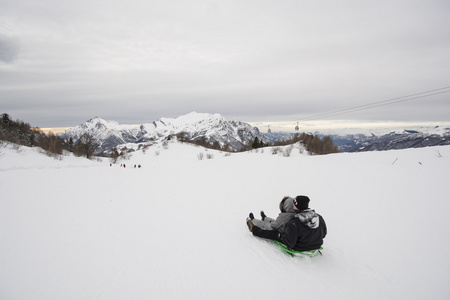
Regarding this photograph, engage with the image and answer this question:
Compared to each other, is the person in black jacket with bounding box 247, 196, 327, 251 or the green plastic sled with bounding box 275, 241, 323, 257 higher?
the person in black jacket with bounding box 247, 196, 327, 251

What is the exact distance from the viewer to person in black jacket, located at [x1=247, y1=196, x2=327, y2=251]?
418 cm

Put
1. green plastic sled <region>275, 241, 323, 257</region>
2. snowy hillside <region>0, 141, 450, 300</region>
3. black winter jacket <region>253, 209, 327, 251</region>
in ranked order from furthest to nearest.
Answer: green plastic sled <region>275, 241, 323, 257</region> → black winter jacket <region>253, 209, 327, 251</region> → snowy hillside <region>0, 141, 450, 300</region>

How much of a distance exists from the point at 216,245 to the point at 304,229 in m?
2.33

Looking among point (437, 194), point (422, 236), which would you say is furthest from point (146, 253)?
point (437, 194)

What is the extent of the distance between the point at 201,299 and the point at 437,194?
930 centimetres

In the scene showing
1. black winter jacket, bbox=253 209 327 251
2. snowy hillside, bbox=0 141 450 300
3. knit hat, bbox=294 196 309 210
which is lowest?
snowy hillside, bbox=0 141 450 300

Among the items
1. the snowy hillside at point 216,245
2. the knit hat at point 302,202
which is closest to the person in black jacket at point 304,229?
the knit hat at point 302,202

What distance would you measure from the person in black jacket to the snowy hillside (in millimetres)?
423

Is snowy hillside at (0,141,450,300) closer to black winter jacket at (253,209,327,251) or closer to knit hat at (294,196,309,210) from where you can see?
black winter jacket at (253,209,327,251)

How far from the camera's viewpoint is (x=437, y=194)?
6898 millimetres

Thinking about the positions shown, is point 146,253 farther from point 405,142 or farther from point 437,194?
point 405,142

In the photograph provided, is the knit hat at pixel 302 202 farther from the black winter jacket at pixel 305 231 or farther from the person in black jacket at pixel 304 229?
the black winter jacket at pixel 305 231

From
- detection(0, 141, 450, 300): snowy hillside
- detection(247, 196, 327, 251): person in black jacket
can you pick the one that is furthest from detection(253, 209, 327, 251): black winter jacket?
detection(0, 141, 450, 300): snowy hillside

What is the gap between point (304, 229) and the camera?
4176mm
